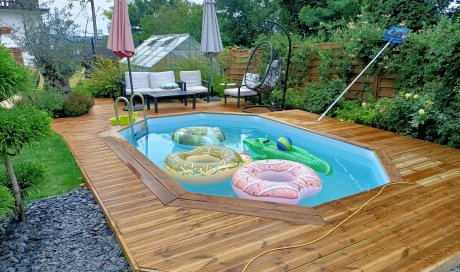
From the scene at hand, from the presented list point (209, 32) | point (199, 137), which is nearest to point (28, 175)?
point (199, 137)

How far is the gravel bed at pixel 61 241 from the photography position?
2.23 meters

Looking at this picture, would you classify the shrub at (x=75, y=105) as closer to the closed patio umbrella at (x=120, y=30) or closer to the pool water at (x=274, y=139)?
the closed patio umbrella at (x=120, y=30)

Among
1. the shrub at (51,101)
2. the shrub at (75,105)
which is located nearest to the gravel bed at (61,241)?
the shrub at (51,101)

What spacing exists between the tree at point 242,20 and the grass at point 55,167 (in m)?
16.2

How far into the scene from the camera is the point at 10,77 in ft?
7.85

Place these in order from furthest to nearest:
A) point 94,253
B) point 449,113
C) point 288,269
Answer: point 449,113 → point 94,253 → point 288,269

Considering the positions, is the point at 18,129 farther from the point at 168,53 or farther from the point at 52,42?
the point at 168,53

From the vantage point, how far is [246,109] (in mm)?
7371

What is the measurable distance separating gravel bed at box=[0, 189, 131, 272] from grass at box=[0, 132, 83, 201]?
0.25 m

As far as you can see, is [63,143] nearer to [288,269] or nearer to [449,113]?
[288,269]

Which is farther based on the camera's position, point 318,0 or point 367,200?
point 318,0

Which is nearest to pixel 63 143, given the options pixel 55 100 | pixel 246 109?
pixel 55 100

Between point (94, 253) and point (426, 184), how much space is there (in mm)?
3210

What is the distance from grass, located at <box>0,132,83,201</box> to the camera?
3.39m
